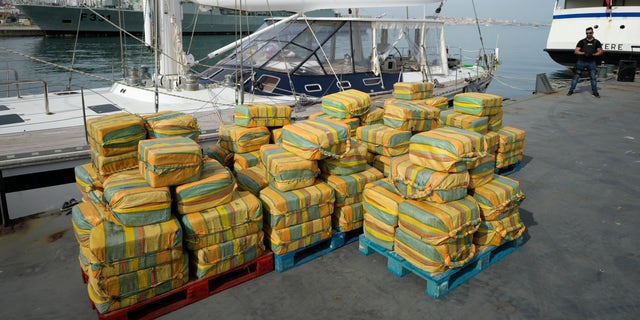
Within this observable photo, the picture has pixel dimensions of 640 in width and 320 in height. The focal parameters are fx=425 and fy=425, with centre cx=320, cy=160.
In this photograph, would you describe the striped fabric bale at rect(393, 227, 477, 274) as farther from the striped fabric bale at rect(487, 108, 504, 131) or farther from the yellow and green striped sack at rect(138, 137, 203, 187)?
the striped fabric bale at rect(487, 108, 504, 131)

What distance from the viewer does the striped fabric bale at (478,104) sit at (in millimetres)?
6578

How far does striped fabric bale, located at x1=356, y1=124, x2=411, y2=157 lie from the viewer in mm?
5809

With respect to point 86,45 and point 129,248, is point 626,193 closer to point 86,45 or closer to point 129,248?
point 129,248

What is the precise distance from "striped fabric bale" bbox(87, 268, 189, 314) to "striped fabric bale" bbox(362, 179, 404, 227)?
6.49 ft

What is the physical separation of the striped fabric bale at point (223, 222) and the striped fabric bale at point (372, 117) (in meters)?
2.84

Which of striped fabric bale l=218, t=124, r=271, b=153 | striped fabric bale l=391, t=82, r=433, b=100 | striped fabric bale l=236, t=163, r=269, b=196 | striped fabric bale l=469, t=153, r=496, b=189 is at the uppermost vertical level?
striped fabric bale l=391, t=82, r=433, b=100

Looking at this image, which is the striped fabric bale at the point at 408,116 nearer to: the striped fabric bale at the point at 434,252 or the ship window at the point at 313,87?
the striped fabric bale at the point at 434,252

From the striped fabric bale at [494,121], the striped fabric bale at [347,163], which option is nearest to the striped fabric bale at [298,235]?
the striped fabric bale at [347,163]

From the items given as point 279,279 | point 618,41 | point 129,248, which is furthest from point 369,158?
point 618,41

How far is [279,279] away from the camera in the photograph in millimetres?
4352

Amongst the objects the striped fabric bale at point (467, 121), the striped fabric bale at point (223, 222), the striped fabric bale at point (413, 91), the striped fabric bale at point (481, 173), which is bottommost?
the striped fabric bale at point (223, 222)

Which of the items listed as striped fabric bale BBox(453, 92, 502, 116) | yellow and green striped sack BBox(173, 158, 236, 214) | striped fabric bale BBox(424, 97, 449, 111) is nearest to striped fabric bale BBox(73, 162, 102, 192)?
yellow and green striped sack BBox(173, 158, 236, 214)

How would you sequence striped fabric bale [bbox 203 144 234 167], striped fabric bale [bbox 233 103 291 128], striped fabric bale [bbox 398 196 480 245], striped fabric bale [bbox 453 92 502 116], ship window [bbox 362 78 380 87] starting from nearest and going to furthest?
1. striped fabric bale [bbox 398 196 480 245]
2. striped fabric bale [bbox 233 103 291 128]
3. striped fabric bale [bbox 203 144 234 167]
4. striped fabric bale [bbox 453 92 502 116]
5. ship window [bbox 362 78 380 87]

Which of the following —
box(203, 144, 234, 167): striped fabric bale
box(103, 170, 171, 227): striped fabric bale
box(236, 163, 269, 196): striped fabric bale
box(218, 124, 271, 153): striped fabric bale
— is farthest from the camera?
box(203, 144, 234, 167): striped fabric bale
